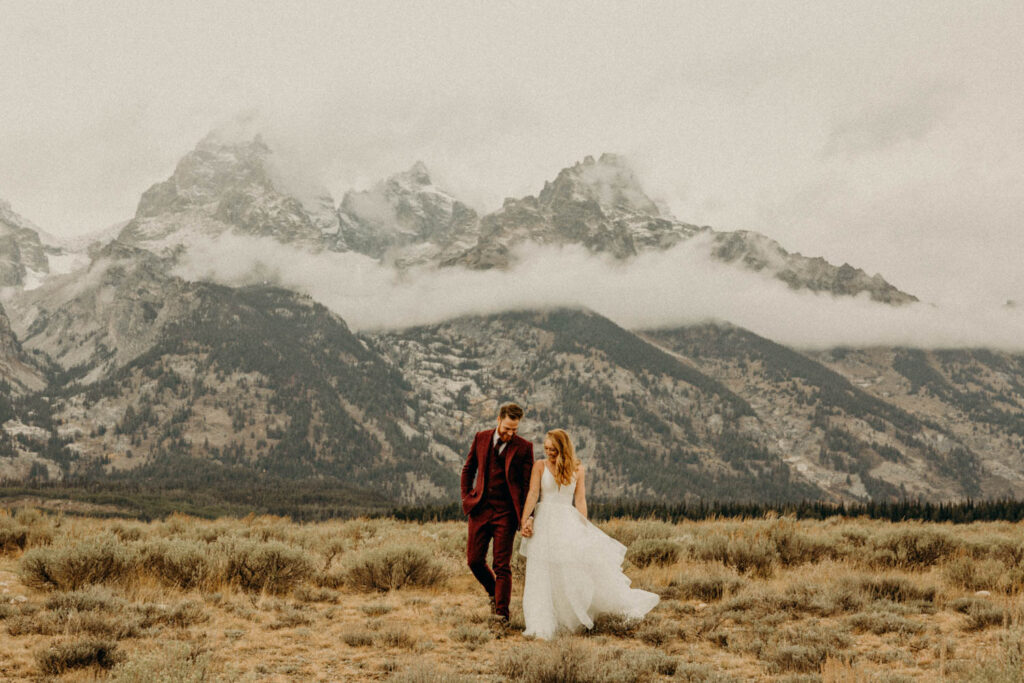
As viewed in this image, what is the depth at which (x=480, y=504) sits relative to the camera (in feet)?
31.4

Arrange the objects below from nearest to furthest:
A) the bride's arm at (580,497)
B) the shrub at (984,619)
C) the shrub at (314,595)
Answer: the shrub at (984,619)
the bride's arm at (580,497)
the shrub at (314,595)

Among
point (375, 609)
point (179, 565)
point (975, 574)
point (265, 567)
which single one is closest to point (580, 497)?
point (375, 609)

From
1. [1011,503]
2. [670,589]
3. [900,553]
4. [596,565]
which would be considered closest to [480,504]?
[596,565]

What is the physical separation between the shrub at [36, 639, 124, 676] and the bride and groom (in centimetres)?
460

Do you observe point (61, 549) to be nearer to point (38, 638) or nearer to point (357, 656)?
point (38, 638)

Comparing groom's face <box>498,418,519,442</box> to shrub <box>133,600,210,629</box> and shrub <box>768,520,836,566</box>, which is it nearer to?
shrub <box>133,600,210,629</box>

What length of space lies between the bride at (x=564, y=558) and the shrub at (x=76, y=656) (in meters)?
5.07

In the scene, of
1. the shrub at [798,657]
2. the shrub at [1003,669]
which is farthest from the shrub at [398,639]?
the shrub at [1003,669]

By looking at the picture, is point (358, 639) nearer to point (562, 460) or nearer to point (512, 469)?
point (512, 469)

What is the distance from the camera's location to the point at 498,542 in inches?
373

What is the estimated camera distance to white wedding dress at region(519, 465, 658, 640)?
28.3 ft

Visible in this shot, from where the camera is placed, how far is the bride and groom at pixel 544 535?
870cm

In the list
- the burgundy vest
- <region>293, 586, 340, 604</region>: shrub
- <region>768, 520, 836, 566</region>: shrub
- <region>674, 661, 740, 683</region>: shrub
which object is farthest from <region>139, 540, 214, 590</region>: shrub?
<region>768, 520, 836, 566</region>: shrub

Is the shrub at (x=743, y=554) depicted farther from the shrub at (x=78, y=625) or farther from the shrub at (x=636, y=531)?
the shrub at (x=78, y=625)
